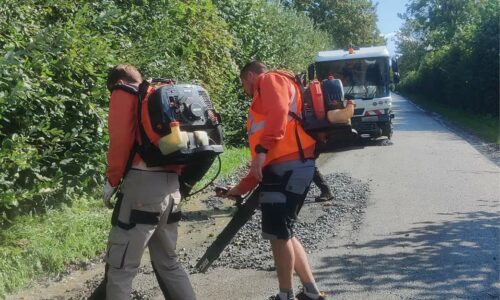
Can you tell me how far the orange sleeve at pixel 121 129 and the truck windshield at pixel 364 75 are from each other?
1561 cm

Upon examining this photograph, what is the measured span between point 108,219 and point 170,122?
3592 millimetres

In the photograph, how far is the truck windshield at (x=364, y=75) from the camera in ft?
63.2

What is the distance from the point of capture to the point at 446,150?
16.5 m

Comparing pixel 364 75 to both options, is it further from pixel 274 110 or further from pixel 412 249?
pixel 274 110

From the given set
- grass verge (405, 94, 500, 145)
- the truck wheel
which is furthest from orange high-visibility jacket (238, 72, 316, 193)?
grass verge (405, 94, 500, 145)

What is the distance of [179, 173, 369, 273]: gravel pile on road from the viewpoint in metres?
6.27

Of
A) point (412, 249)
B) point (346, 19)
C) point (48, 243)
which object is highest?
point (346, 19)

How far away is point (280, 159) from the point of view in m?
4.51

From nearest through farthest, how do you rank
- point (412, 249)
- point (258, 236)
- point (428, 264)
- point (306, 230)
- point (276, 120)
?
point (276, 120)
point (428, 264)
point (412, 249)
point (258, 236)
point (306, 230)

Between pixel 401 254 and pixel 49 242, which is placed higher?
pixel 49 242

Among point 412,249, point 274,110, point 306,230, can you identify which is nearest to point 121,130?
point 274,110

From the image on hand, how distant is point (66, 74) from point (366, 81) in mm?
14136

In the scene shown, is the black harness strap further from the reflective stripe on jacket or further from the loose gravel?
the loose gravel

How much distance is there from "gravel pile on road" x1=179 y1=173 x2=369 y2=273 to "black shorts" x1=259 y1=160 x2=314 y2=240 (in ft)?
5.20
